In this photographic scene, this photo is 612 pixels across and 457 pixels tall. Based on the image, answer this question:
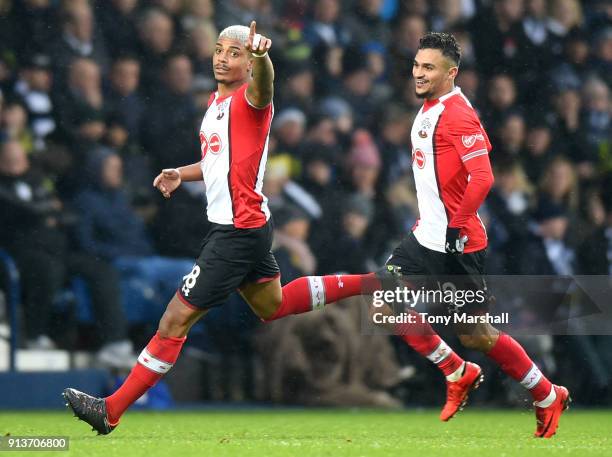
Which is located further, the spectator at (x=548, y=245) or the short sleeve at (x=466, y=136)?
the spectator at (x=548, y=245)

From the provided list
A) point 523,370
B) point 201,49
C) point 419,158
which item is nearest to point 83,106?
point 201,49

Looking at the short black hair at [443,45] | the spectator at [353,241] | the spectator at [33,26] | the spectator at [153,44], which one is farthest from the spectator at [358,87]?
the short black hair at [443,45]

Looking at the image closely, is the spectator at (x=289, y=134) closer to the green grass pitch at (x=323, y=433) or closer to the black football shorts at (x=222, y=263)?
the green grass pitch at (x=323, y=433)

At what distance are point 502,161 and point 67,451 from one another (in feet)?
20.1

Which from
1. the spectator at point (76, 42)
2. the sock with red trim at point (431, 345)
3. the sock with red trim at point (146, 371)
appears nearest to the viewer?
the sock with red trim at point (146, 371)

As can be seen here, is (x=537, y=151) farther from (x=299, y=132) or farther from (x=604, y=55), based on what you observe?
(x=299, y=132)

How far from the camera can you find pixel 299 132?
9984 mm

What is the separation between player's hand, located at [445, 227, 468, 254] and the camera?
6.21 metres

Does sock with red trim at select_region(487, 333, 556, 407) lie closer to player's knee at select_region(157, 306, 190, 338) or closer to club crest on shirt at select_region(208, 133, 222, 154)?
player's knee at select_region(157, 306, 190, 338)

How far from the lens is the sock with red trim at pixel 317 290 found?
21.4 ft

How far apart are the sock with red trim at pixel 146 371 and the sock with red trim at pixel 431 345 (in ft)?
4.48

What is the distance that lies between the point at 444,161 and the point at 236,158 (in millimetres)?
1139

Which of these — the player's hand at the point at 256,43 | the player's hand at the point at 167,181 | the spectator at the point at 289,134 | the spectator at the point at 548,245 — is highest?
the player's hand at the point at 256,43

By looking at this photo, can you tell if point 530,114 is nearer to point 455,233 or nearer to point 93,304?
point 93,304
